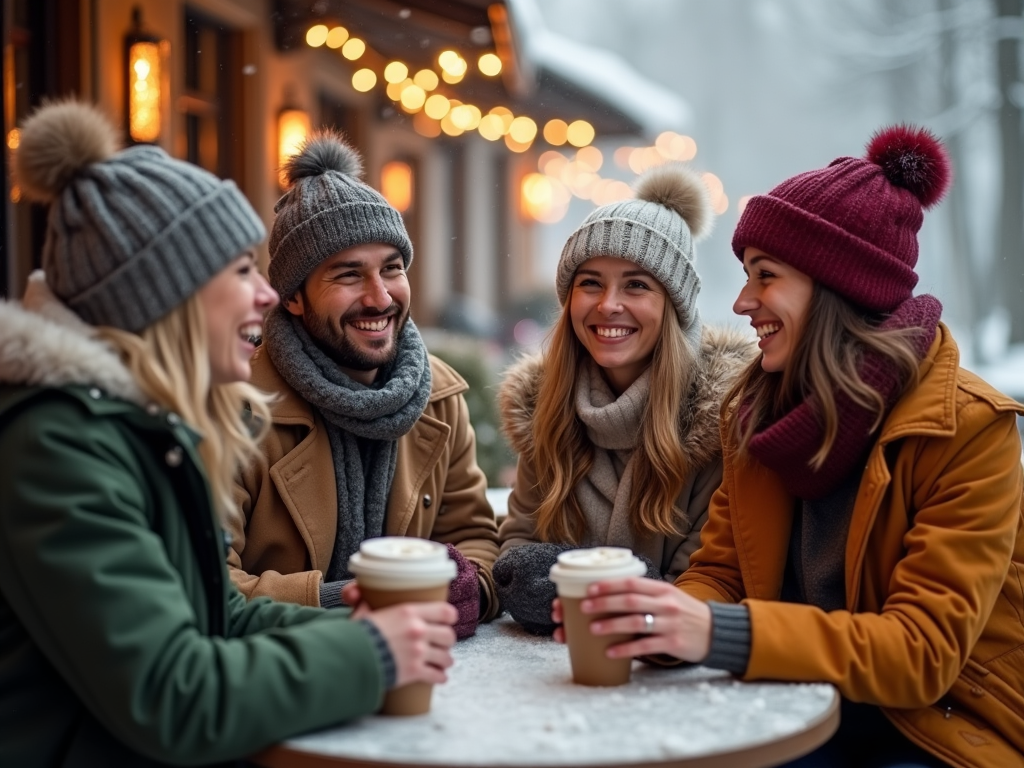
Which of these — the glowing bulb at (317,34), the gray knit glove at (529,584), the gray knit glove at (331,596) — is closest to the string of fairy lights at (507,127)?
the glowing bulb at (317,34)

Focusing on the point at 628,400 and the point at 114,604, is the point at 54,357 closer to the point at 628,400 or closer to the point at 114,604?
the point at 114,604

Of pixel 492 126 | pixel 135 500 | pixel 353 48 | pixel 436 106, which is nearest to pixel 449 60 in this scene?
pixel 353 48

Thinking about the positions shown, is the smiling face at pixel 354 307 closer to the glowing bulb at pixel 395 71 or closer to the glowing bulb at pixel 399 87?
the glowing bulb at pixel 395 71

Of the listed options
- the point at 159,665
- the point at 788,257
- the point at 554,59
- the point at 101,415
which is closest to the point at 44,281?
the point at 101,415

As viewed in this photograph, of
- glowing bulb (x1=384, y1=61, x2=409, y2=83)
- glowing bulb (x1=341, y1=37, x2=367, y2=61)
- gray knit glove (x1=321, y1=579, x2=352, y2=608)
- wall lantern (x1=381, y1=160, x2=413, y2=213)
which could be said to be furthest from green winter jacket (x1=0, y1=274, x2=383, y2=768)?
wall lantern (x1=381, y1=160, x2=413, y2=213)

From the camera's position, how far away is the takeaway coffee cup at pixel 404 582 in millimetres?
1854

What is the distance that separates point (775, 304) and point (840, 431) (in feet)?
1.01

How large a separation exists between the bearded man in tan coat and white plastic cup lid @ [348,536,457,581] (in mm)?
809

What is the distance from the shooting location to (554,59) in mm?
10258

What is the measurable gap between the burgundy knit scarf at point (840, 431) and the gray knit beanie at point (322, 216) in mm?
1162

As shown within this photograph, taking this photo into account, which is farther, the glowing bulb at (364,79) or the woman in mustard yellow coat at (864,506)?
the glowing bulb at (364,79)

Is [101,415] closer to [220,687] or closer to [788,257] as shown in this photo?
[220,687]

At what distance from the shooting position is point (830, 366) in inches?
90.3

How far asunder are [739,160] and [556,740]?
13305mm
